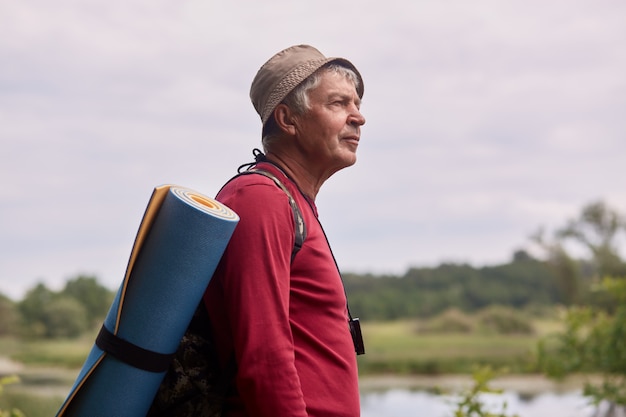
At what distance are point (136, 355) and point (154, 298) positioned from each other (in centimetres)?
15

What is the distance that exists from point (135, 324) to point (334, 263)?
21.2 inches

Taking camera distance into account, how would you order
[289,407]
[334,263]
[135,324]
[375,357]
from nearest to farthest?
1. [289,407]
2. [135,324]
3. [334,263]
4. [375,357]

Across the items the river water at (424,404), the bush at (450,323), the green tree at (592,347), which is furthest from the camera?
the bush at (450,323)

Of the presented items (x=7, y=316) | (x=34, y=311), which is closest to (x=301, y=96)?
(x=34, y=311)

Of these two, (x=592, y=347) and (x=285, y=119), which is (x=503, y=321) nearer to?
(x=592, y=347)

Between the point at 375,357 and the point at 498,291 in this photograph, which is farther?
the point at 498,291

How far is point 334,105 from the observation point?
213cm

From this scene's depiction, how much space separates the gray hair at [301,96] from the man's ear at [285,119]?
13 mm

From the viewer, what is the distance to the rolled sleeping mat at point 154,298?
6.10 feet

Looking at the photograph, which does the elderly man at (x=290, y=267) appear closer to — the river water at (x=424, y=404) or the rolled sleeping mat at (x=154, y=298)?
the rolled sleeping mat at (x=154, y=298)

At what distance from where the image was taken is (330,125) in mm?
2104

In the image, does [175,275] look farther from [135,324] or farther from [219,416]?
[219,416]

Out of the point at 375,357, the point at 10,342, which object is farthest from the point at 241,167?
the point at 10,342

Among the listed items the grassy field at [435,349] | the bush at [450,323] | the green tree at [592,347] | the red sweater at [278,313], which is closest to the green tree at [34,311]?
the grassy field at [435,349]
